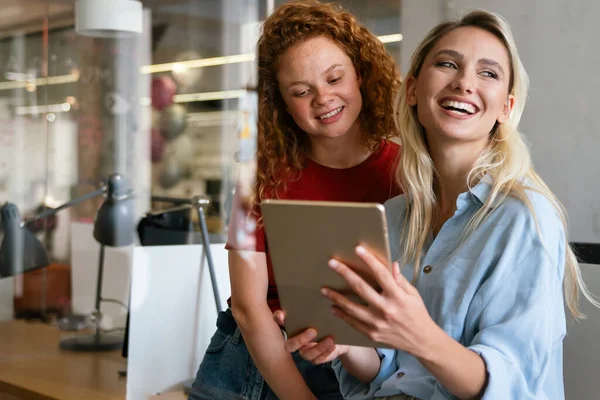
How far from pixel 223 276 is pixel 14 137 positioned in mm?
358

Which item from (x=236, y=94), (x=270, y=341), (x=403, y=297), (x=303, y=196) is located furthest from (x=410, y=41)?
(x=403, y=297)

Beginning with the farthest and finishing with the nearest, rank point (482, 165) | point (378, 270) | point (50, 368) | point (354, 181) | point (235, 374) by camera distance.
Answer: point (50, 368) → point (235, 374) → point (354, 181) → point (482, 165) → point (378, 270)

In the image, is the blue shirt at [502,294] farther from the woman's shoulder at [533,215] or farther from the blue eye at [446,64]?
the blue eye at [446,64]

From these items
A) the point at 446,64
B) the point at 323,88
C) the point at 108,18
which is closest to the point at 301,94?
the point at 323,88

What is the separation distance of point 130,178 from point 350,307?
0.62 metres

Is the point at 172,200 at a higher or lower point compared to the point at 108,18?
lower

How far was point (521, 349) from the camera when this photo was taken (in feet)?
2.34

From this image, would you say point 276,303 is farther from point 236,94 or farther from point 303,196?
point 236,94

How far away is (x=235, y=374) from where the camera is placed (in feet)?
3.38

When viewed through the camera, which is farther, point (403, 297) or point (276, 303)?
point (276, 303)

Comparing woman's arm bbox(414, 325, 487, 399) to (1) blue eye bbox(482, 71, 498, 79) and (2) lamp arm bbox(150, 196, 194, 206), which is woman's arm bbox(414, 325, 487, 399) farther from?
(2) lamp arm bbox(150, 196, 194, 206)

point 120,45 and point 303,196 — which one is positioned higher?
point 120,45

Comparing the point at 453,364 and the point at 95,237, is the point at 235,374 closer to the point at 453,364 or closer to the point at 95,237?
the point at 95,237

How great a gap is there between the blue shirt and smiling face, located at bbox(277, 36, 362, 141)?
0.18 meters
